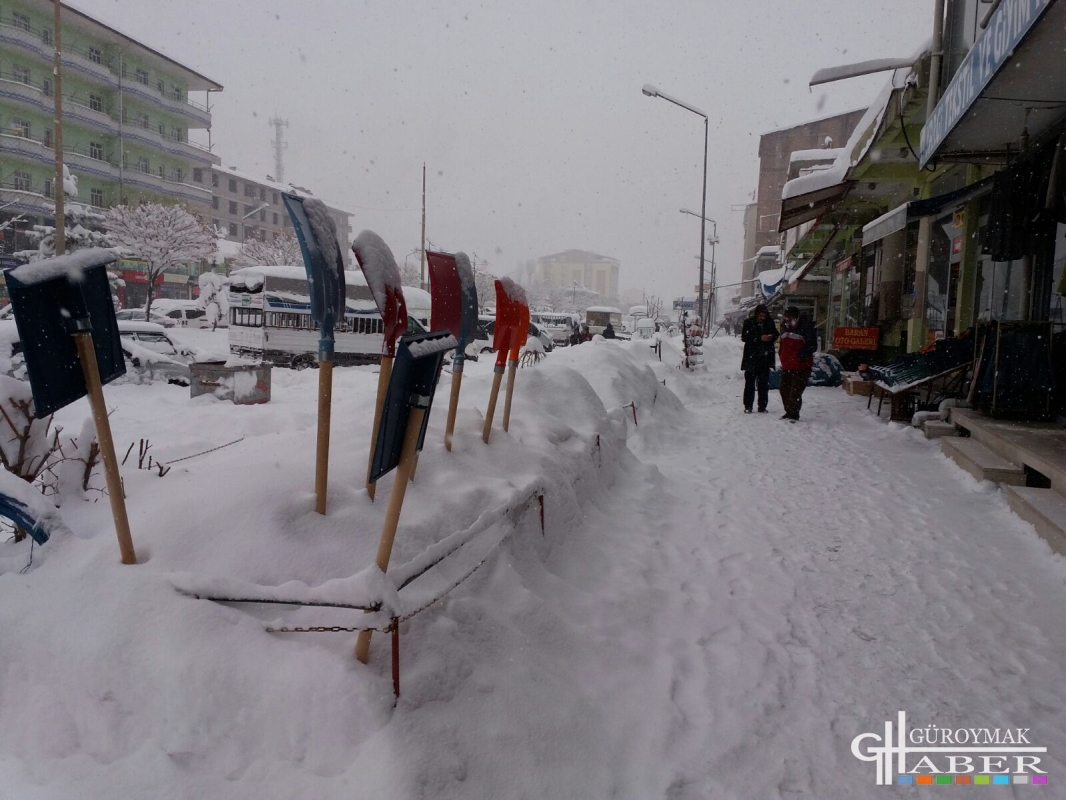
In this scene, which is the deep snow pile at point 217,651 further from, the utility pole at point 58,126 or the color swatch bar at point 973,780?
the utility pole at point 58,126

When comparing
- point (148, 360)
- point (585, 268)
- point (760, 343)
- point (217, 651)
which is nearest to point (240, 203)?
point (148, 360)

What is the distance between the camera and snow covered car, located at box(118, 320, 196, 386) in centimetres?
1196

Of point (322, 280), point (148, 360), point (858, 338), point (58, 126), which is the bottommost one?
point (148, 360)

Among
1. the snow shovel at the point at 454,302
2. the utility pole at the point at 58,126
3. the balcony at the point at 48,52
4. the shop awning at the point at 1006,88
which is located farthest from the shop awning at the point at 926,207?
the balcony at the point at 48,52

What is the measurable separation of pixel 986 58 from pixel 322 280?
5.32m

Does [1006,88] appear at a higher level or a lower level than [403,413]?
higher

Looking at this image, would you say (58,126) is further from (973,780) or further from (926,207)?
(973,780)

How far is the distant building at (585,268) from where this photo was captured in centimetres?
16675

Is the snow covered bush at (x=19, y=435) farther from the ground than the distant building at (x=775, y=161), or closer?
closer

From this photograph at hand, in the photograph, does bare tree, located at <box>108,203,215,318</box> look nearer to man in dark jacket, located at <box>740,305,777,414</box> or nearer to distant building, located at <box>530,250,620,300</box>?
man in dark jacket, located at <box>740,305,777,414</box>

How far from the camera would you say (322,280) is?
8.24ft

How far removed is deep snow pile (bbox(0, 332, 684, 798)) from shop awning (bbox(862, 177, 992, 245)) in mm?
8595

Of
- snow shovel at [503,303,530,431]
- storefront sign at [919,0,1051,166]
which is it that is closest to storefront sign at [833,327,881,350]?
storefront sign at [919,0,1051,166]

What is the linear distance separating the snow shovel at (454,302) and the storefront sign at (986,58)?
12.3 feet
